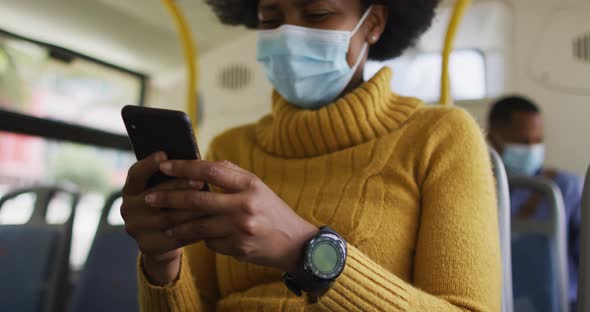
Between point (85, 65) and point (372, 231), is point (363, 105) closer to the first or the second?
point (372, 231)

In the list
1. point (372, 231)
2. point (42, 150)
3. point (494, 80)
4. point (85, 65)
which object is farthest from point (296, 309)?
point (85, 65)

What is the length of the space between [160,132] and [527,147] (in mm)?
2102

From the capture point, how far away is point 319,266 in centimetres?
65

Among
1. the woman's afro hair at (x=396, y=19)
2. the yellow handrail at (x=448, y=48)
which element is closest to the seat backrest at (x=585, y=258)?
the woman's afro hair at (x=396, y=19)

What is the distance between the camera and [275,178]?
110 cm

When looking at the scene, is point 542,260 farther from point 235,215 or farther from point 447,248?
point 235,215

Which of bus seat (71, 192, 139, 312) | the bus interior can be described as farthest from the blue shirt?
bus seat (71, 192, 139, 312)

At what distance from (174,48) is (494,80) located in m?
2.00

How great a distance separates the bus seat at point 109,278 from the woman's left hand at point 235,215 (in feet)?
3.67

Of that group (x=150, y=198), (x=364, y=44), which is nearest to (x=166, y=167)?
(x=150, y=198)

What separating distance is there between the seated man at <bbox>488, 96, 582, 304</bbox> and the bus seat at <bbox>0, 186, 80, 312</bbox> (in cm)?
189

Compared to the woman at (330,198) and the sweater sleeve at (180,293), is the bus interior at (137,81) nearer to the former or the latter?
the sweater sleeve at (180,293)

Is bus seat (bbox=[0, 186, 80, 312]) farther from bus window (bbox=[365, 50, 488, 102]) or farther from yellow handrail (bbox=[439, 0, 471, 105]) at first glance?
bus window (bbox=[365, 50, 488, 102])

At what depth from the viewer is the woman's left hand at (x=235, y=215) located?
591mm
